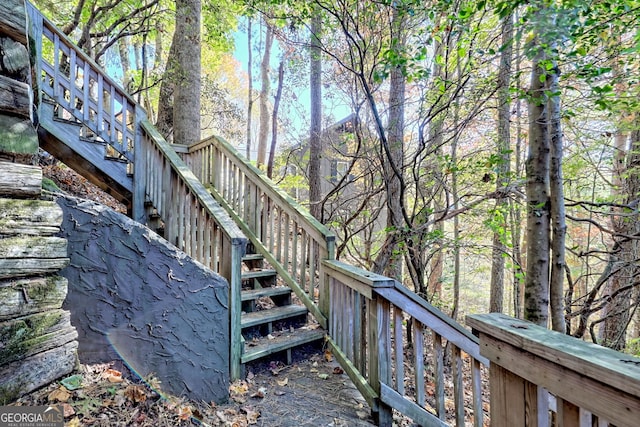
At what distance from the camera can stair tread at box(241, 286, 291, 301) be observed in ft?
11.0

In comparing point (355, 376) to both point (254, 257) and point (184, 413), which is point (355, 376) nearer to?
point (184, 413)

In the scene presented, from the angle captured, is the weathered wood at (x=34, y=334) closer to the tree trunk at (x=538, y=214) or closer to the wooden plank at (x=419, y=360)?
the wooden plank at (x=419, y=360)

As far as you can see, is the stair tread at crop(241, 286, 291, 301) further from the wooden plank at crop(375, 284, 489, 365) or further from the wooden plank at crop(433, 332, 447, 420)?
the wooden plank at crop(433, 332, 447, 420)

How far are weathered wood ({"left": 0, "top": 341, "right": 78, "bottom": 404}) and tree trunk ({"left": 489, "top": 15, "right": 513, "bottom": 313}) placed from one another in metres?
3.59

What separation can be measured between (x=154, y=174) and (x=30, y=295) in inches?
101

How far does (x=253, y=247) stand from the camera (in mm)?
4320

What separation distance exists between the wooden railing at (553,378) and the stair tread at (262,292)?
2.49m

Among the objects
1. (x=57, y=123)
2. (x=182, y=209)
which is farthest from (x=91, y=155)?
(x=182, y=209)

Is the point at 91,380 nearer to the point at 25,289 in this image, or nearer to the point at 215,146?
the point at 25,289

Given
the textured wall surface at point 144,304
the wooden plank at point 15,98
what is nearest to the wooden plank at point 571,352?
the textured wall surface at point 144,304

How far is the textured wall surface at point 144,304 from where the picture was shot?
2027mm

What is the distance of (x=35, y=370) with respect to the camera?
1630 millimetres

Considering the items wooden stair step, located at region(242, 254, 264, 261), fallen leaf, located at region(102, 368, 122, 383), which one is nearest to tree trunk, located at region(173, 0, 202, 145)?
wooden stair step, located at region(242, 254, 264, 261)

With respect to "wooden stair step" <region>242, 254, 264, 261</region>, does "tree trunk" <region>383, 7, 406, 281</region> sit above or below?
above
